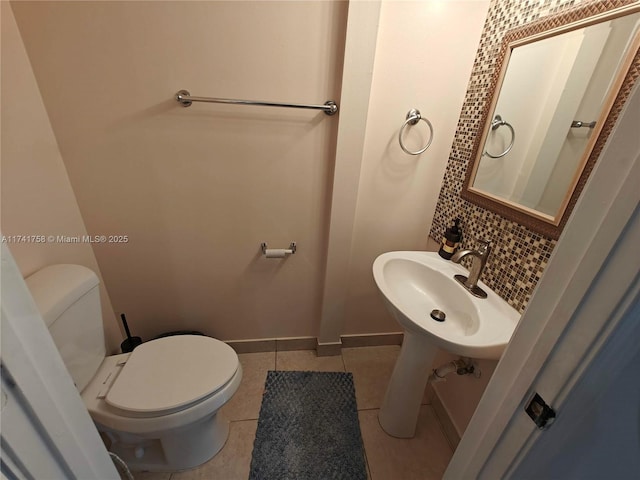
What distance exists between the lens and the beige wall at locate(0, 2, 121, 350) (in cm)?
91

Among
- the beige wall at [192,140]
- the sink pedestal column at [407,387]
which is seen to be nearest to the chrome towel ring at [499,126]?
the beige wall at [192,140]

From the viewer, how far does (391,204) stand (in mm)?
1455

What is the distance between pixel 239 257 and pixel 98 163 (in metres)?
0.73

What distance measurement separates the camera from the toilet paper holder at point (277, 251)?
1426mm

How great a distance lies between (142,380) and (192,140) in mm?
996

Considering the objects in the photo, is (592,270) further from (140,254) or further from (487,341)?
(140,254)

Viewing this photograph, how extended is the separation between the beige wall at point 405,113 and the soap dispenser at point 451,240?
235mm

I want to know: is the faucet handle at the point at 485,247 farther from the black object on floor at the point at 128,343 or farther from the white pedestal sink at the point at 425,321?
the black object on floor at the point at 128,343

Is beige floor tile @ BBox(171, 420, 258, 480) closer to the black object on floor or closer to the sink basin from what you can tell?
the black object on floor

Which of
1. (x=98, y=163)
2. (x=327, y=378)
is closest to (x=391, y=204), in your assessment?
(x=327, y=378)

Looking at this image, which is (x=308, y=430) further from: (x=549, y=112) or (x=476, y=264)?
(x=549, y=112)

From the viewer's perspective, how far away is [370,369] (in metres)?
1.68

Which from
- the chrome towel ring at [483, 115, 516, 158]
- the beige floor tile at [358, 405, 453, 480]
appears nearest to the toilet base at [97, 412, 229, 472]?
the beige floor tile at [358, 405, 453, 480]

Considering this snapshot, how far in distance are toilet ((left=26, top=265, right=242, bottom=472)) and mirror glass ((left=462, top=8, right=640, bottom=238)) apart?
4.29 feet
